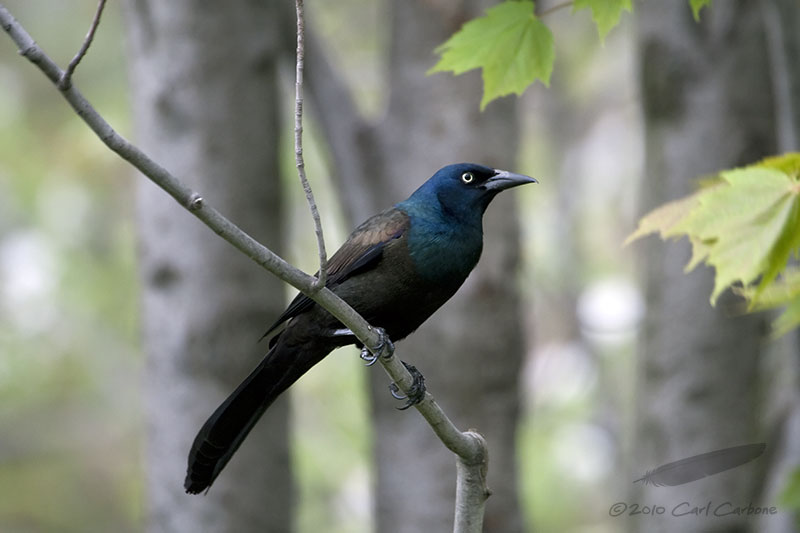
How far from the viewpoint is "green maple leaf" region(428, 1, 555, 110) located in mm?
2895

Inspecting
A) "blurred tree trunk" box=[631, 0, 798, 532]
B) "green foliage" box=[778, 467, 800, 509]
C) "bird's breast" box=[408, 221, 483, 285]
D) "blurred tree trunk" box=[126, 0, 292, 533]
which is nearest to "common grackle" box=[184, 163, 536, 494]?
"bird's breast" box=[408, 221, 483, 285]

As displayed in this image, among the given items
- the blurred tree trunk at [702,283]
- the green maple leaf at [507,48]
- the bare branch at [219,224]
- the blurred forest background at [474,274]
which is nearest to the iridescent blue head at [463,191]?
the green maple leaf at [507,48]

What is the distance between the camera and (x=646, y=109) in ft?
17.3

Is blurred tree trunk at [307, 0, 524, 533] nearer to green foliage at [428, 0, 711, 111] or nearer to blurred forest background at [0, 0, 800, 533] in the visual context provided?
blurred forest background at [0, 0, 800, 533]

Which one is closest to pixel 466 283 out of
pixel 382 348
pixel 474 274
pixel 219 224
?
pixel 474 274

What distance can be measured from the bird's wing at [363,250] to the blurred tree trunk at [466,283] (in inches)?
65.5

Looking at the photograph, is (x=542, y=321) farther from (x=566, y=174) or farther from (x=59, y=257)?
(x=59, y=257)

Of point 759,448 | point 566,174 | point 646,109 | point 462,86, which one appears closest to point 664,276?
point 646,109

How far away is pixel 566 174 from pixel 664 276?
711cm

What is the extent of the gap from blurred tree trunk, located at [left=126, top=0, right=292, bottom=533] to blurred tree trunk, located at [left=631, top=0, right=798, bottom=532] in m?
2.20

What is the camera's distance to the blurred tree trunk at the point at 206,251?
4816 millimetres

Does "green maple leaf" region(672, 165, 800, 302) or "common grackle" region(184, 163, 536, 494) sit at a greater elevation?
"common grackle" region(184, 163, 536, 494)

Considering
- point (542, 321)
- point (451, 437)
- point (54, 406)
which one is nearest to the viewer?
point (451, 437)

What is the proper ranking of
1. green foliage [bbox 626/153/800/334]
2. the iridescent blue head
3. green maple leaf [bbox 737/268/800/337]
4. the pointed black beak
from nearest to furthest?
green foliage [bbox 626/153/800/334] → green maple leaf [bbox 737/268/800/337] → the iridescent blue head → the pointed black beak
